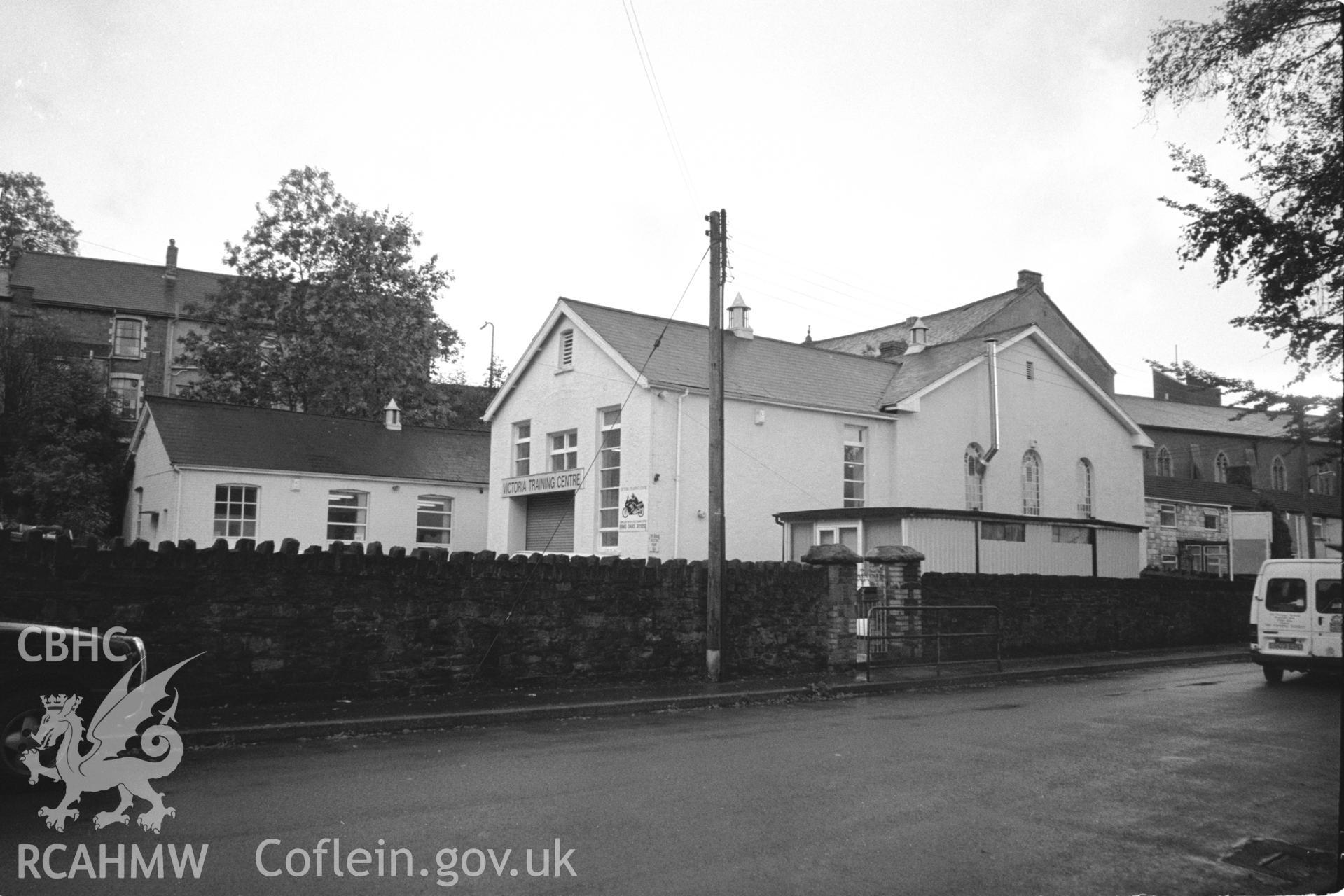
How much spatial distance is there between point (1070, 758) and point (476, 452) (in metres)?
30.4

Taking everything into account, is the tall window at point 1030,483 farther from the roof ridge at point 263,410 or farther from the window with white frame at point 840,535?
the roof ridge at point 263,410

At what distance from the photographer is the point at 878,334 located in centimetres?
4394

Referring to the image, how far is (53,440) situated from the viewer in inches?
1421

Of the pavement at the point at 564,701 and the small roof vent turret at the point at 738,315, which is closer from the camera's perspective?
the pavement at the point at 564,701

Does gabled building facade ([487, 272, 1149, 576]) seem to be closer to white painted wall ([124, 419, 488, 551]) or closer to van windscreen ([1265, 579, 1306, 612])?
white painted wall ([124, 419, 488, 551])

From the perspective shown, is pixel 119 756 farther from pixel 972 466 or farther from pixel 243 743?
pixel 972 466

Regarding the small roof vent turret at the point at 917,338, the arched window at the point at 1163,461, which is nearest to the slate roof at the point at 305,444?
the small roof vent turret at the point at 917,338

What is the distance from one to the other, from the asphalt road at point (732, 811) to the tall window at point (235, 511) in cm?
2207

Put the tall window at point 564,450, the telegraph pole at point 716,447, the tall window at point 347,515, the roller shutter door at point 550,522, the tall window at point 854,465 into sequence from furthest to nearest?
the tall window at point 347,515
the tall window at point 854,465
the roller shutter door at point 550,522
the tall window at point 564,450
the telegraph pole at point 716,447

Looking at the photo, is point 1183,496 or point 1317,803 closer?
point 1317,803

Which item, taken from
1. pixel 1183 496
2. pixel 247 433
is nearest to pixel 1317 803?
pixel 247 433

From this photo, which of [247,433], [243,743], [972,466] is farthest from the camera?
[247,433]

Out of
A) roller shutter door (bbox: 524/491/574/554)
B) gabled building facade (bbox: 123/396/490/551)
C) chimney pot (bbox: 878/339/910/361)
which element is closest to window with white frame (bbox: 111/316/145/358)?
gabled building facade (bbox: 123/396/490/551)

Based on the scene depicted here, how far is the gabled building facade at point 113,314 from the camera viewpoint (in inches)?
1923
